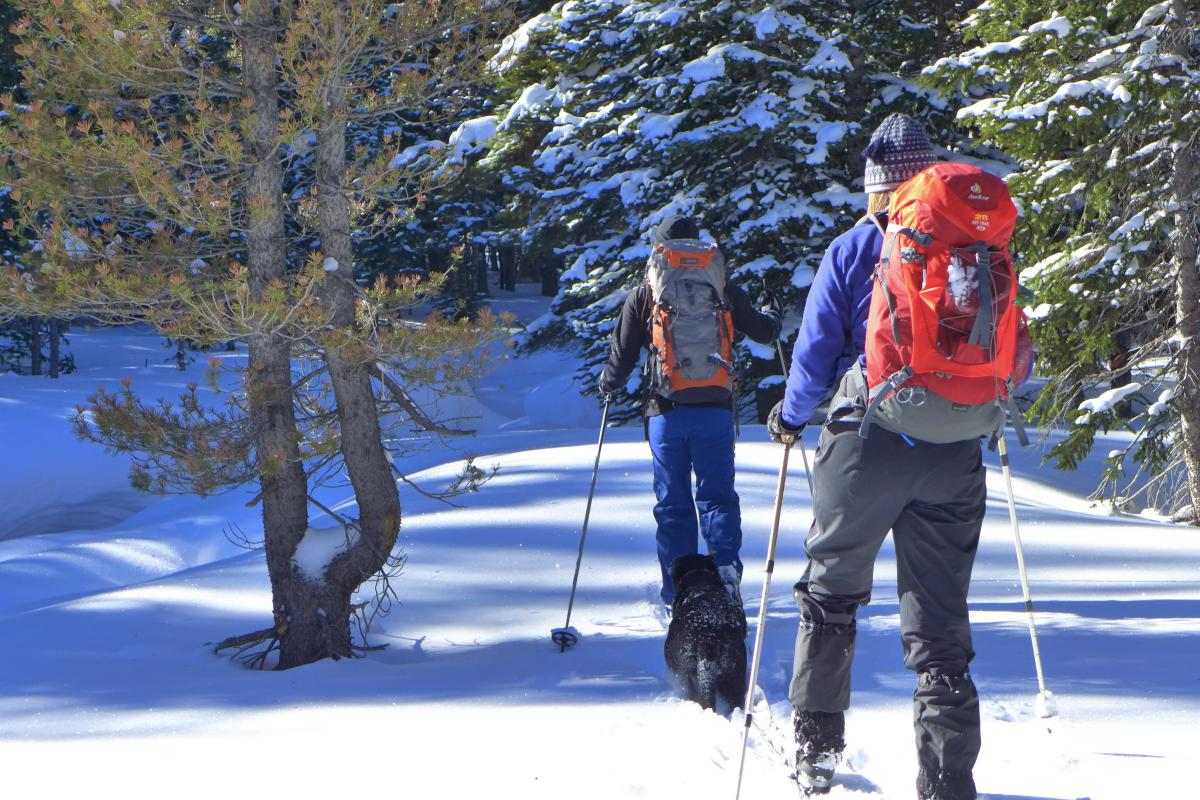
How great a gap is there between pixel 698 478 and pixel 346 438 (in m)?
Result: 1.95

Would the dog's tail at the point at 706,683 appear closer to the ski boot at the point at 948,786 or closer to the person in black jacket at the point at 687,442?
the person in black jacket at the point at 687,442

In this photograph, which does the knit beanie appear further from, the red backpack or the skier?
the red backpack

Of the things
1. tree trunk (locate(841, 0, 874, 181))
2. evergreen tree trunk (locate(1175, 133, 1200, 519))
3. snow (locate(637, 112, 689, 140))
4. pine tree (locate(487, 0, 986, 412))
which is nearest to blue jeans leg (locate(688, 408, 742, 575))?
evergreen tree trunk (locate(1175, 133, 1200, 519))

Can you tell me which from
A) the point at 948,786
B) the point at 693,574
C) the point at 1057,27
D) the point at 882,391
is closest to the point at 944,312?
the point at 882,391

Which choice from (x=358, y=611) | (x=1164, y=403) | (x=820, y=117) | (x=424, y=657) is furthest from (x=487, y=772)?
(x=820, y=117)

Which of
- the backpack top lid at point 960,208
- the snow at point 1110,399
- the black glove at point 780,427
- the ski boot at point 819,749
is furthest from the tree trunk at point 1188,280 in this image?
the ski boot at point 819,749

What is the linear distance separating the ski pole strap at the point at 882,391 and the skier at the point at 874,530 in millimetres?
13

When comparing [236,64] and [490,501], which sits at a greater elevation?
[236,64]

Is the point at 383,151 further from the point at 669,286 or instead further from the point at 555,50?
the point at 555,50

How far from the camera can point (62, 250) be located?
491 cm

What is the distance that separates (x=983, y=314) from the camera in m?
2.89

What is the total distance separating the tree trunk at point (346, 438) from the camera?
5.39 m

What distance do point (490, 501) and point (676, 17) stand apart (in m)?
6.80

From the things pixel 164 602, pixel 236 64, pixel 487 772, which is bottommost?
pixel 164 602
